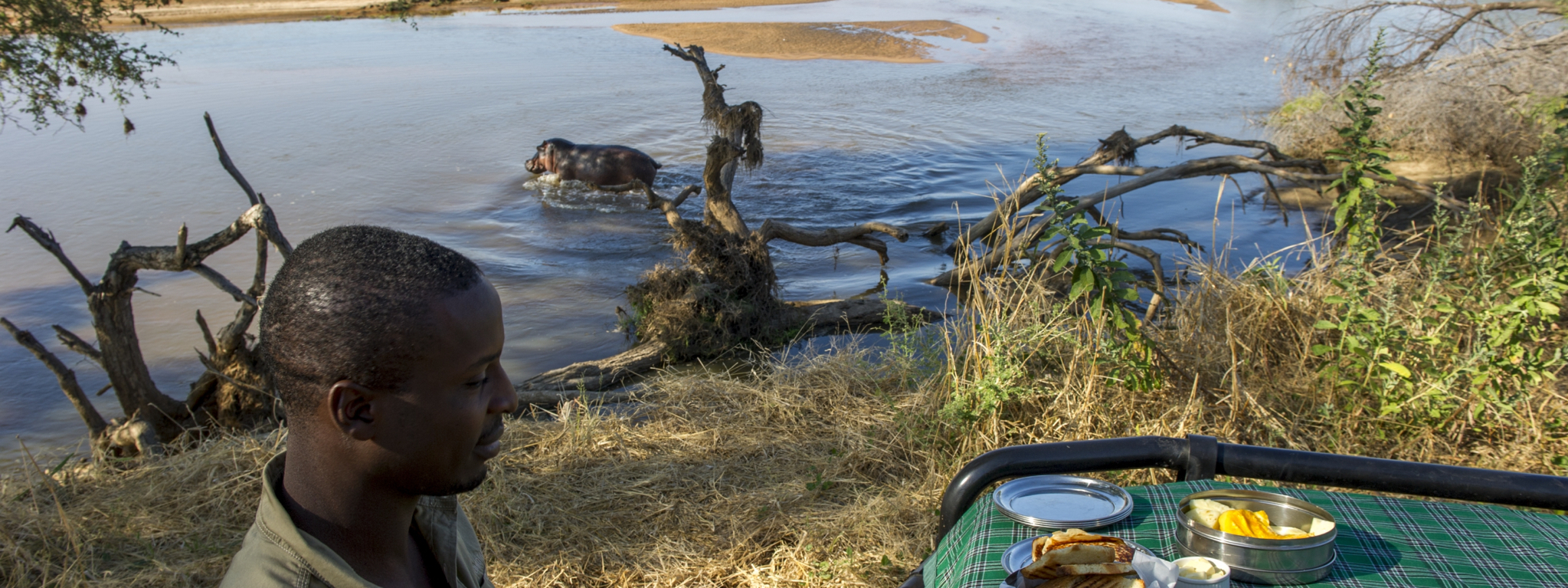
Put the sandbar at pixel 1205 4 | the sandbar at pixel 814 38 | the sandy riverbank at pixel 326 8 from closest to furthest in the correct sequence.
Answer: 1. the sandbar at pixel 814 38
2. the sandy riverbank at pixel 326 8
3. the sandbar at pixel 1205 4

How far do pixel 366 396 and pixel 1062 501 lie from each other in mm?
1464

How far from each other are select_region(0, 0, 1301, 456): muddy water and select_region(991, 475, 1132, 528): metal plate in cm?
256

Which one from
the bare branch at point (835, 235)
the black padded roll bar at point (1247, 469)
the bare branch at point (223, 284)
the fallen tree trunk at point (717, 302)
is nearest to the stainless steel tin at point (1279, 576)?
the black padded roll bar at point (1247, 469)

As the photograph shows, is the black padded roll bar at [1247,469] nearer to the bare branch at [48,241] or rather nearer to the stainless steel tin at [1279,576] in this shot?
the stainless steel tin at [1279,576]

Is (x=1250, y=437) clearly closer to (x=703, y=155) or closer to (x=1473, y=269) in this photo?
(x=1473, y=269)

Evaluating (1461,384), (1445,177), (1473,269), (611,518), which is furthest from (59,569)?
(1445,177)

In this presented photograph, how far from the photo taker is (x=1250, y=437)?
455 cm

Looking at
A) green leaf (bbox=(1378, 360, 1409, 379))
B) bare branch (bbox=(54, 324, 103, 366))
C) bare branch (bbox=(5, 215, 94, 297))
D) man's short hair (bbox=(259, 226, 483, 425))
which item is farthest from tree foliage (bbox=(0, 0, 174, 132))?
green leaf (bbox=(1378, 360, 1409, 379))

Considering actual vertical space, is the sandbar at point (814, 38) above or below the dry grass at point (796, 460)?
above

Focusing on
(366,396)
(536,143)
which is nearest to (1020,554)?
(366,396)

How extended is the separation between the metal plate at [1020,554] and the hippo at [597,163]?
12817mm

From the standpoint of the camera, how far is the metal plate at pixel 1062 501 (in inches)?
83.2

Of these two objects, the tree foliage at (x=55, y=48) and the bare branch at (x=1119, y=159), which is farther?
the bare branch at (x=1119, y=159)

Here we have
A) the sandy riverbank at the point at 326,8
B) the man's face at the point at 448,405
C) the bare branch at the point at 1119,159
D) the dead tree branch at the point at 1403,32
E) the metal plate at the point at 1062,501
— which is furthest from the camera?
the sandy riverbank at the point at 326,8
